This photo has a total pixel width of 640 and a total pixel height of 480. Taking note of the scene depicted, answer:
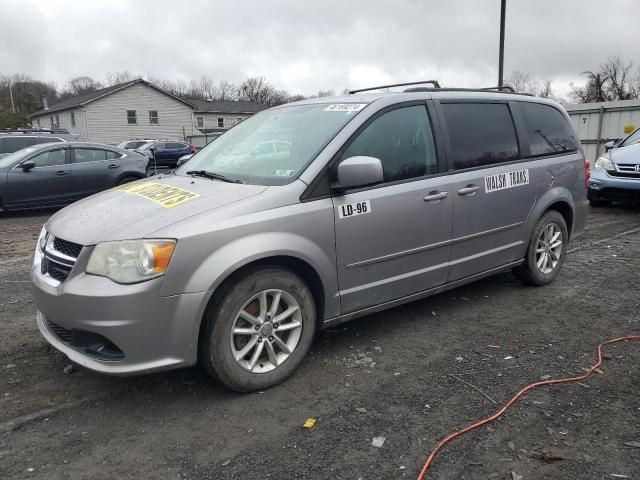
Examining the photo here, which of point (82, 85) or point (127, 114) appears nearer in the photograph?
point (127, 114)

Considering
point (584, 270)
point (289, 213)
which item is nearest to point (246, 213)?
point (289, 213)

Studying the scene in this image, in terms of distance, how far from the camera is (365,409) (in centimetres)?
302

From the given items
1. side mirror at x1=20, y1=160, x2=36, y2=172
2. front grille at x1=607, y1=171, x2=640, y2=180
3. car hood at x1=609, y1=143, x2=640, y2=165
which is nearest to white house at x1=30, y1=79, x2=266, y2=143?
side mirror at x1=20, y1=160, x2=36, y2=172

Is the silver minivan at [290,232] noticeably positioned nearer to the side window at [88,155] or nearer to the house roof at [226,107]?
the side window at [88,155]

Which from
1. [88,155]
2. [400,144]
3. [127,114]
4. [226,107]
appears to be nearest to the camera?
[400,144]

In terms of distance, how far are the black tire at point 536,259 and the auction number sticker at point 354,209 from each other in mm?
2156

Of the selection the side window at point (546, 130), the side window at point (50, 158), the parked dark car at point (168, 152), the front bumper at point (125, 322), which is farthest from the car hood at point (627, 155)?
the parked dark car at point (168, 152)

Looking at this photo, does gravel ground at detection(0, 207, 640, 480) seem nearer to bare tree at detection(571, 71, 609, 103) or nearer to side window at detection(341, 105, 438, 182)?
side window at detection(341, 105, 438, 182)

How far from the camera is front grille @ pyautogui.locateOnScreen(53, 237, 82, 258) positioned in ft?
9.72

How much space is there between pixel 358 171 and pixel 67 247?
5.93ft

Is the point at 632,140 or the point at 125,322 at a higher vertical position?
the point at 632,140

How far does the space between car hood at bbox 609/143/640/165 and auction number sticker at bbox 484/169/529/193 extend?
598 centimetres

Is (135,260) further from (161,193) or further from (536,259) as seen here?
(536,259)

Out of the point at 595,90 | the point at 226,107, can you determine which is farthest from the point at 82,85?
the point at 595,90
